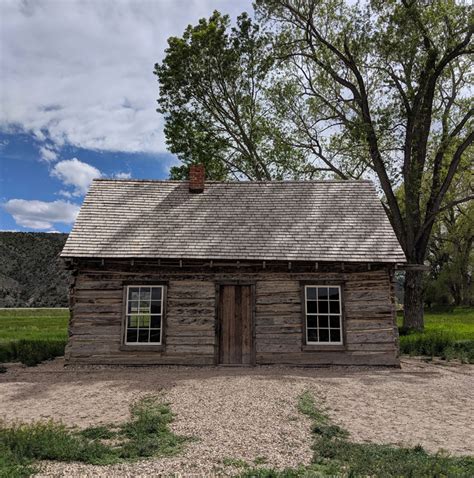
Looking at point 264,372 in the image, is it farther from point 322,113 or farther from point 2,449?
point 322,113

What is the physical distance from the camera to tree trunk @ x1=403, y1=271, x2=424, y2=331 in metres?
19.1

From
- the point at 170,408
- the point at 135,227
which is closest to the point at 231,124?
the point at 135,227

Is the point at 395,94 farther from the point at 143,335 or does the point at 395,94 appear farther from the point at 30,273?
the point at 30,273

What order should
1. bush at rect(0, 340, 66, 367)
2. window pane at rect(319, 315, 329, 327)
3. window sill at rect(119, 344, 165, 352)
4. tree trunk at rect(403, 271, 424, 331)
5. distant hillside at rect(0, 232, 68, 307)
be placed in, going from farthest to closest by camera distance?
distant hillside at rect(0, 232, 68, 307)
tree trunk at rect(403, 271, 424, 331)
bush at rect(0, 340, 66, 367)
window pane at rect(319, 315, 329, 327)
window sill at rect(119, 344, 165, 352)

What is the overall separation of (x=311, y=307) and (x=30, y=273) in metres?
35.9

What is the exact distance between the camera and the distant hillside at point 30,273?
4103cm

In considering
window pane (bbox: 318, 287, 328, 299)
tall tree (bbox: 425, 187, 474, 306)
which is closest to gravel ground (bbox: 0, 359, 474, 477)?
window pane (bbox: 318, 287, 328, 299)

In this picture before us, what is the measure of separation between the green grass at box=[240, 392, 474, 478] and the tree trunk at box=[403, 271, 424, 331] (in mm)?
13757

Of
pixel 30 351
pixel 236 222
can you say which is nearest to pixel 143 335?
pixel 30 351

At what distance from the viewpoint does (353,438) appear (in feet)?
22.4

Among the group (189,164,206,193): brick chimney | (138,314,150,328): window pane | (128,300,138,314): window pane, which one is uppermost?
(189,164,206,193): brick chimney

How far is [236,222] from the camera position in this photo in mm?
15141

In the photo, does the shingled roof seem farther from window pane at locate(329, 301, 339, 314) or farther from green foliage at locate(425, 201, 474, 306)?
green foliage at locate(425, 201, 474, 306)

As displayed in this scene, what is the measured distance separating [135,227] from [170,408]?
761 cm
